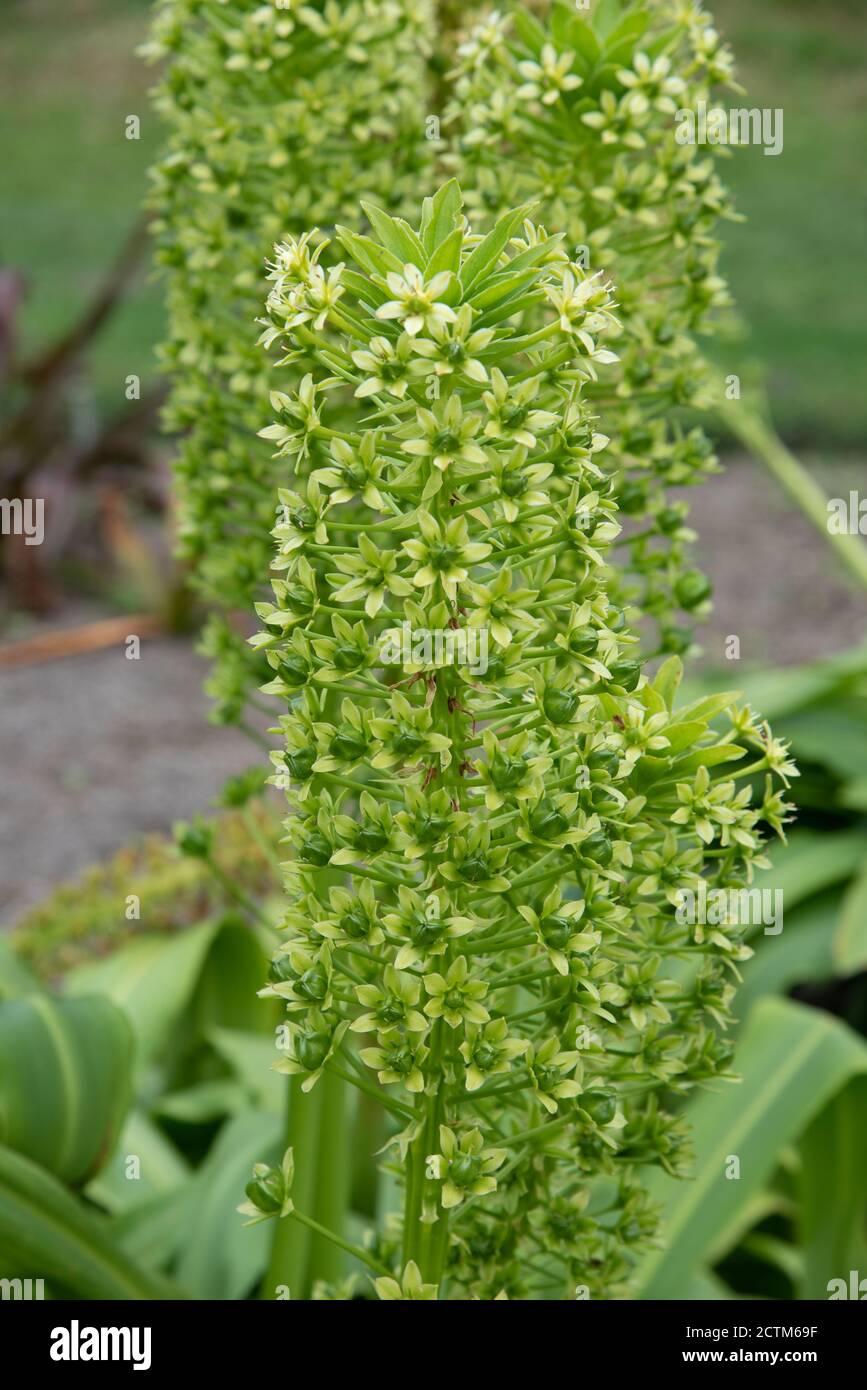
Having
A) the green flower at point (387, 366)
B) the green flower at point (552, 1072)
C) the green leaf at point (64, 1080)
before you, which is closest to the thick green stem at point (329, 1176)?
the green leaf at point (64, 1080)

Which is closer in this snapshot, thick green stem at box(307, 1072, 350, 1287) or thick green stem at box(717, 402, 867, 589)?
thick green stem at box(307, 1072, 350, 1287)

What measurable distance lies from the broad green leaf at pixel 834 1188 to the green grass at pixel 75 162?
6.29 metres

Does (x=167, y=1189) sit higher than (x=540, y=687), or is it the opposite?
(x=540, y=687)

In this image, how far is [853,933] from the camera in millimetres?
3000

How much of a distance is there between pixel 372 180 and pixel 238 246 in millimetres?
198

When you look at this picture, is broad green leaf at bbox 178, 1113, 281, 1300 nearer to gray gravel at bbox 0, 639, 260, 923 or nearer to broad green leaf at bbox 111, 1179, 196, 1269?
broad green leaf at bbox 111, 1179, 196, 1269

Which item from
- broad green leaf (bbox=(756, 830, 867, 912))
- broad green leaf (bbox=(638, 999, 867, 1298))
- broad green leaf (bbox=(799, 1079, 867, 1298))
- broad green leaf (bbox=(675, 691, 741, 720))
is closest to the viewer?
broad green leaf (bbox=(675, 691, 741, 720))

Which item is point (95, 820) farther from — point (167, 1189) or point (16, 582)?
point (167, 1189)

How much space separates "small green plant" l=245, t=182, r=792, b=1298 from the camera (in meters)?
1.05

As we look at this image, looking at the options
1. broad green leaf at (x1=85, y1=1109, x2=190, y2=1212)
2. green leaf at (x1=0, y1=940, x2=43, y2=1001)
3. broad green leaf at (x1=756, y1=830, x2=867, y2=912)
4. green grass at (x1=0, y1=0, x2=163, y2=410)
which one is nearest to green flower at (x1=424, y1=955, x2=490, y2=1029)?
broad green leaf at (x1=85, y1=1109, x2=190, y2=1212)

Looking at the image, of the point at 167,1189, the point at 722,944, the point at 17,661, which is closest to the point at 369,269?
the point at 722,944

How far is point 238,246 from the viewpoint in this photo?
179cm

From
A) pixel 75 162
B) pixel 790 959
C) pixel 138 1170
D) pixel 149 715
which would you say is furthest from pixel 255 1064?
pixel 75 162

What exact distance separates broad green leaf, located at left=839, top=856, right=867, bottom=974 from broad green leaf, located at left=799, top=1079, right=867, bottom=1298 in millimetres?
436
